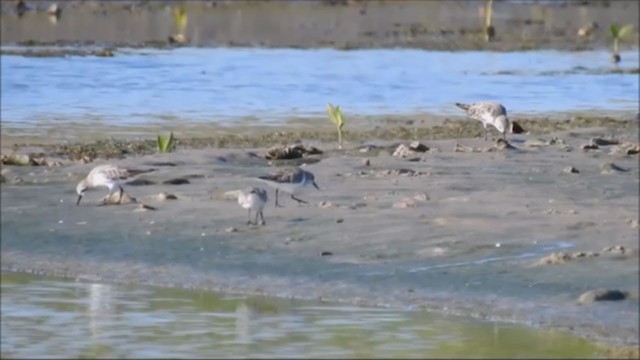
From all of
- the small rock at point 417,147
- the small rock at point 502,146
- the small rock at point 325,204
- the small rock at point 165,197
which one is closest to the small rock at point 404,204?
the small rock at point 325,204

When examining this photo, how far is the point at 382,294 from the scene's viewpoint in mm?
9867

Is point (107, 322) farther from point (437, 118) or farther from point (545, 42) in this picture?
point (545, 42)

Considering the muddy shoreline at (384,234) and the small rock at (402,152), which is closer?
the muddy shoreline at (384,234)

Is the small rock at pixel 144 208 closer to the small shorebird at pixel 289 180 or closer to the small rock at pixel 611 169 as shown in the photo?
the small shorebird at pixel 289 180

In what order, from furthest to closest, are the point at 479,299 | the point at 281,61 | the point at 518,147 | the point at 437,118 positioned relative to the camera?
1. the point at 281,61
2. the point at 437,118
3. the point at 518,147
4. the point at 479,299

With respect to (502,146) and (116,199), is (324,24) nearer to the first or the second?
(502,146)

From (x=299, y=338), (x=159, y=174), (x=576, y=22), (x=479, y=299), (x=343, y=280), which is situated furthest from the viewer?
(x=576, y=22)

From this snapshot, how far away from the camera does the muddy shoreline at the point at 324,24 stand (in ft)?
115

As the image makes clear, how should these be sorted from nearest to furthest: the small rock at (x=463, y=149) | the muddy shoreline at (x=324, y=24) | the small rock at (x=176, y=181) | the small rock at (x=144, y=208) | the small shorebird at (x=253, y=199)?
the small shorebird at (x=253, y=199) → the small rock at (x=144, y=208) → the small rock at (x=176, y=181) → the small rock at (x=463, y=149) → the muddy shoreline at (x=324, y=24)

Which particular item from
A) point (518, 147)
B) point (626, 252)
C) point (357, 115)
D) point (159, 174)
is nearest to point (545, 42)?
point (357, 115)

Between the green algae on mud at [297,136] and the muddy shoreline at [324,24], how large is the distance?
508 inches

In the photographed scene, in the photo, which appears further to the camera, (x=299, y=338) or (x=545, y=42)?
(x=545, y=42)

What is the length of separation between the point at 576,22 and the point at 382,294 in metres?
32.4

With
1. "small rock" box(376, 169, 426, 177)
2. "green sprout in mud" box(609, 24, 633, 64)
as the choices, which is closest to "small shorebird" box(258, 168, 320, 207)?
"small rock" box(376, 169, 426, 177)
